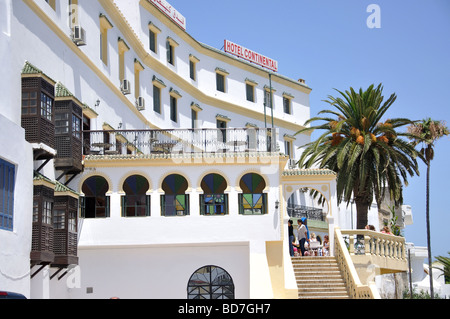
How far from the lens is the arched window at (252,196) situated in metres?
25.8

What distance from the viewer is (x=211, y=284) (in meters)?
25.6

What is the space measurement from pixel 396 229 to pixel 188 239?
17475 mm

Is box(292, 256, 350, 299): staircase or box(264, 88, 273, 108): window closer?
box(292, 256, 350, 299): staircase

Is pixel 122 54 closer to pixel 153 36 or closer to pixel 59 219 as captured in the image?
pixel 153 36

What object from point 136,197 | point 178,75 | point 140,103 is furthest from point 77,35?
point 178,75

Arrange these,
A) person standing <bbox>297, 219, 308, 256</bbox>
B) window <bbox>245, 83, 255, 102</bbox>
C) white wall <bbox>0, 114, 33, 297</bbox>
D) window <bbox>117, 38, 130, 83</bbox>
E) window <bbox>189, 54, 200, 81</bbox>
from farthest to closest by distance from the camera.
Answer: window <bbox>245, 83, 255, 102</bbox> → window <bbox>189, 54, 200, 81</bbox> → window <bbox>117, 38, 130, 83</bbox> → person standing <bbox>297, 219, 308, 256</bbox> → white wall <bbox>0, 114, 33, 297</bbox>

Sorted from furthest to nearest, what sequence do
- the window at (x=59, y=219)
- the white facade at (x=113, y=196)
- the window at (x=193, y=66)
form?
the window at (x=193, y=66) < the window at (x=59, y=219) < the white facade at (x=113, y=196)

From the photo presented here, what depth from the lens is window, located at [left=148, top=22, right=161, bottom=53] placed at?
117 feet

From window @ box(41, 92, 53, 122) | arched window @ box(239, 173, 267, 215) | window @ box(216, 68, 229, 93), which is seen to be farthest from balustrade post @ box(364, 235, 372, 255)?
window @ box(216, 68, 229, 93)

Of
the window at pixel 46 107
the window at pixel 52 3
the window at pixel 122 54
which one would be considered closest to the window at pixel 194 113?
the window at pixel 122 54

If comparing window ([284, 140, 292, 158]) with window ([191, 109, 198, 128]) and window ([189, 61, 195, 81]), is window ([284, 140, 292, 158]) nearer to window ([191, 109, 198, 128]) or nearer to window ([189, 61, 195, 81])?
window ([191, 109, 198, 128])

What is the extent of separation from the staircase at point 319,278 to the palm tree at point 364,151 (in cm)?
624

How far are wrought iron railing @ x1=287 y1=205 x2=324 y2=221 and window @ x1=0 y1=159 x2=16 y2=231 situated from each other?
88.1 feet

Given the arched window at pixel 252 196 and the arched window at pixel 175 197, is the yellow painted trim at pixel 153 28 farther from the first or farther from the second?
the arched window at pixel 252 196
